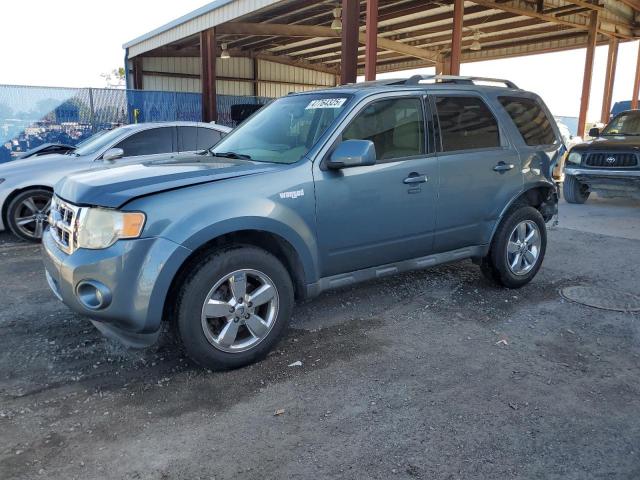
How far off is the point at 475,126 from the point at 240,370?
9.53 feet

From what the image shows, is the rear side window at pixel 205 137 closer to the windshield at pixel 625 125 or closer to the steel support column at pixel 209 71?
the windshield at pixel 625 125

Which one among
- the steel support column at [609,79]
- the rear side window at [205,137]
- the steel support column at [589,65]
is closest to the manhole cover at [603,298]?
the rear side window at [205,137]

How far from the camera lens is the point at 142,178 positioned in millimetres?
3236

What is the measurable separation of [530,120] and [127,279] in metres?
4.04

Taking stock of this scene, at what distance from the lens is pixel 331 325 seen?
4.19 m

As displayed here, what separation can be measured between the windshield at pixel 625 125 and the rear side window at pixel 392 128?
8.00 metres

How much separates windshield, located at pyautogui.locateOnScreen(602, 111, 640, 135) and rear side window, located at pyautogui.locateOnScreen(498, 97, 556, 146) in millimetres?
6263

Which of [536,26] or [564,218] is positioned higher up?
[536,26]

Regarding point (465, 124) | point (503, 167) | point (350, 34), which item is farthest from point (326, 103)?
point (350, 34)

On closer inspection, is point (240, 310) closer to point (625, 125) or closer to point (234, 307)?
point (234, 307)

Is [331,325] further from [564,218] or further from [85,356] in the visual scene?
[564,218]

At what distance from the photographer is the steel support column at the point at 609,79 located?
20.6m

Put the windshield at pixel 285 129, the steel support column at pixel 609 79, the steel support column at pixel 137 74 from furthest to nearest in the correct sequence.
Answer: the steel support column at pixel 137 74 → the steel support column at pixel 609 79 → the windshield at pixel 285 129

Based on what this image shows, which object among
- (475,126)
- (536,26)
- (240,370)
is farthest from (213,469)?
(536,26)
